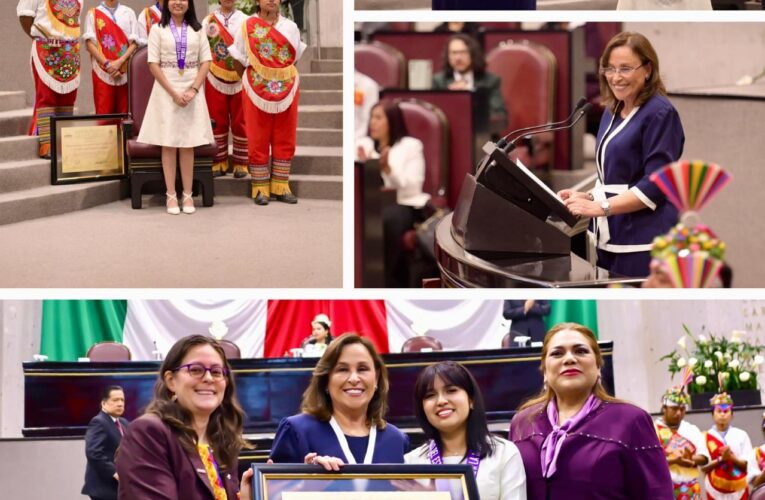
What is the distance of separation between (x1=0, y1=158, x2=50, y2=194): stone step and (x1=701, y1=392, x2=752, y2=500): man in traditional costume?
11.9 feet

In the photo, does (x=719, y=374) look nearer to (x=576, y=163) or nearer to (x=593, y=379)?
(x=576, y=163)

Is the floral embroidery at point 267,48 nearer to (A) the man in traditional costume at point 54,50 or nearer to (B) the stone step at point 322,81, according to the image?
(B) the stone step at point 322,81

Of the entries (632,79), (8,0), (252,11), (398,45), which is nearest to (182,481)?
(632,79)

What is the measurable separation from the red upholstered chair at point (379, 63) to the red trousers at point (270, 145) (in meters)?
0.87

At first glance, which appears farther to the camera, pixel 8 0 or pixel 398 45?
pixel 8 0

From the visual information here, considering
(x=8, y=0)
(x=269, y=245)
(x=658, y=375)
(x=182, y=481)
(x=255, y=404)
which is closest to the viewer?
(x=182, y=481)

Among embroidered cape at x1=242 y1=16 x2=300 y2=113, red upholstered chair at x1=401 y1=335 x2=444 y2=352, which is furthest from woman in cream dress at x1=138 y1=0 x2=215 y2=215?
red upholstered chair at x1=401 y1=335 x2=444 y2=352

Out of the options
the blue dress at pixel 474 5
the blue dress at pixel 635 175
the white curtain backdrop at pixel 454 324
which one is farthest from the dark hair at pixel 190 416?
the white curtain backdrop at pixel 454 324

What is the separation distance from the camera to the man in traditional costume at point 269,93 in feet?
18.7

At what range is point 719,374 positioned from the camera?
700 cm

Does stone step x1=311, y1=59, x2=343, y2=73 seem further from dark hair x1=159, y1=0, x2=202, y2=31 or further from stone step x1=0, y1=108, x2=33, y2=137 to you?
stone step x1=0, y1=108, x2=33, y2=137

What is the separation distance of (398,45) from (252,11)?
45.3 inches

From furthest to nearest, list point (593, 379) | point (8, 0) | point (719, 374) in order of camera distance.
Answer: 1. point (719, 374)
2. point (8, 0)
3. point (593, 379)

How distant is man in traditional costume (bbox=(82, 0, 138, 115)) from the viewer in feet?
19.9
